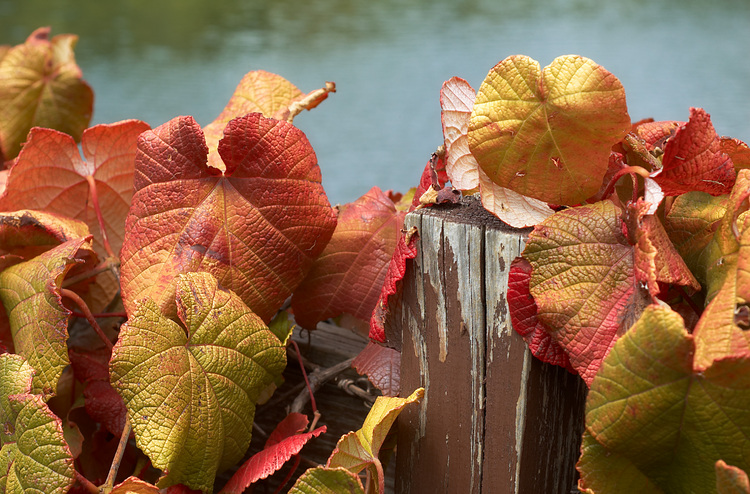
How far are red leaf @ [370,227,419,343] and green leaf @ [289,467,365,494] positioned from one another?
0.42 ft

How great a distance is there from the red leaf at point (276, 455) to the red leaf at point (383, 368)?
0.07 meters

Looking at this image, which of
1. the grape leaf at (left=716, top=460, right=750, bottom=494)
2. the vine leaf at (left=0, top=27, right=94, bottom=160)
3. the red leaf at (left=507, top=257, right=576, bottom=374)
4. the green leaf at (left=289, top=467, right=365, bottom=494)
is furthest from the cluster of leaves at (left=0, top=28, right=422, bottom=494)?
the vine leaf at (left=0, top=27, right=94, bottom=160)

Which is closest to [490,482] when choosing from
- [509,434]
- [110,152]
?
[509,434]

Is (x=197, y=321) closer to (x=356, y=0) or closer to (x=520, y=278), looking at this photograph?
(x=520, y=278)

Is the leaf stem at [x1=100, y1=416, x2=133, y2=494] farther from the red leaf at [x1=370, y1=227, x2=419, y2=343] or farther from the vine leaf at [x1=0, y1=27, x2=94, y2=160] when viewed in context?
the vine leaf at [x1=0, y1=27, x2=94, y2=160]

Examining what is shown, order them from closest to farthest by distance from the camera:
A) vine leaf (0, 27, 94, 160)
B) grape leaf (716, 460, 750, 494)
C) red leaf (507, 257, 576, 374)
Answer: grape leaf (716, 460, 750, 494) < red leaf (507, 257, 576, 374) < vine leaf (0, 27, 94, 160)

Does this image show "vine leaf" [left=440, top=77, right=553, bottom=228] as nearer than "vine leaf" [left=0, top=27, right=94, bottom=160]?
Yes

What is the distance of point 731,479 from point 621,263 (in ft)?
0.47

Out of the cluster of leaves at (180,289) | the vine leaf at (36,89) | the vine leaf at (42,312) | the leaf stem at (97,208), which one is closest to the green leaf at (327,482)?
the cluster of leaves at (180,289)

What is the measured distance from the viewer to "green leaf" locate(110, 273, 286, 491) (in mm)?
498

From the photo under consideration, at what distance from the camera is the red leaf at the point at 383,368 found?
59cm

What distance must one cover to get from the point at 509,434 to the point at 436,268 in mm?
142

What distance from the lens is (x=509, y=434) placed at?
0.50 metres

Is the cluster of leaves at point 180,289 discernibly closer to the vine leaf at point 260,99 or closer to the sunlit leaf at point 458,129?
the vine leaf at point 260,99
